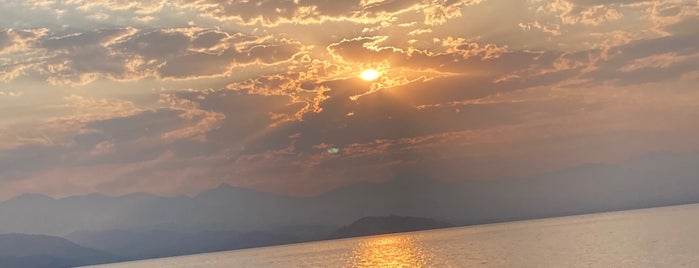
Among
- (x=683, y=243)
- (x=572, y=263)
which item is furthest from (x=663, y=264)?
(x=683, y=243)

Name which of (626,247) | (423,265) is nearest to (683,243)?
(626,247)

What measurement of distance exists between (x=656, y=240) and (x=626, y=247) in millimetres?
20712

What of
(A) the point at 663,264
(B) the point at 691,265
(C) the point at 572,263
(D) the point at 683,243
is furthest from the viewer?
(D) the point at 683,243

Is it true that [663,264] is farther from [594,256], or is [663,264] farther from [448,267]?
[448,267]

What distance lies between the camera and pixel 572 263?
152 metres

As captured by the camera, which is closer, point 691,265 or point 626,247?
point 691,265

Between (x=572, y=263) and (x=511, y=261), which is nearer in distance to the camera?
(x=572, y=263)

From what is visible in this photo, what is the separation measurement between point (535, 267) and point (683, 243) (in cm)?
4285

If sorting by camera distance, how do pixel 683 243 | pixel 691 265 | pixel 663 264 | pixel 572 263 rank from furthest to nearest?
pixel 683 243
pixel 572 263
pixel 663 264
pixel 691 265

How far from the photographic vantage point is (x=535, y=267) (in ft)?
504

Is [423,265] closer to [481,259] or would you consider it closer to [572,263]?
[481,259]

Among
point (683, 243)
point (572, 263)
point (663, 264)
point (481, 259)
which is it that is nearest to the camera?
point (663, 264)

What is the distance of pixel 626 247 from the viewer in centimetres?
18338

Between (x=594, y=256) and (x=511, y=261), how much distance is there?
2083cm
